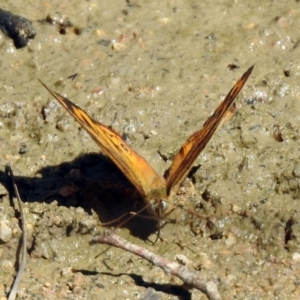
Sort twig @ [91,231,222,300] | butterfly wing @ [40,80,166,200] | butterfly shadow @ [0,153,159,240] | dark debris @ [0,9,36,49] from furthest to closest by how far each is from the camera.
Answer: dark debris @ [0,9,36,49], butterfly shadow @ [0,153,159,240], butterfly wing @ [40,80,166,200], twig @ [91,231,222,300]

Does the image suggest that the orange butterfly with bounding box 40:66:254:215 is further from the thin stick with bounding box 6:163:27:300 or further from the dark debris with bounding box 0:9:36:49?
the dark debris with bounding box 0:9:36:49

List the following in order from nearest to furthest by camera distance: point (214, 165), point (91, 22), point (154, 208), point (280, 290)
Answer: point (280, 290) → point (154, 208) → point (214, 165) → point (91, 22)

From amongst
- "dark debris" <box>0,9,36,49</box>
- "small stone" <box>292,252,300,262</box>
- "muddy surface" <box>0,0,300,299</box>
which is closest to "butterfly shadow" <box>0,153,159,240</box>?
"muddy surface" <box>0,0,300,299</box>

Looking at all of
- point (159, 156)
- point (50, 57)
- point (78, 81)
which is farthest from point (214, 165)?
point (50, 57)

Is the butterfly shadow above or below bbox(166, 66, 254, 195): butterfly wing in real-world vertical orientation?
below

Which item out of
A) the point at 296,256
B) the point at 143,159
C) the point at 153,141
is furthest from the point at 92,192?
the point at 296,256

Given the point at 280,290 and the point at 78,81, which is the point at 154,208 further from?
the point at 78,81
